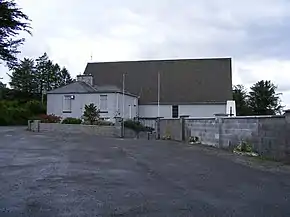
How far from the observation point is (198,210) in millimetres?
6609

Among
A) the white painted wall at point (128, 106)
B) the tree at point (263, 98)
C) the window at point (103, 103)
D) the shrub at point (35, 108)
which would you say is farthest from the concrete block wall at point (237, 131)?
the tree at point (263, 98)

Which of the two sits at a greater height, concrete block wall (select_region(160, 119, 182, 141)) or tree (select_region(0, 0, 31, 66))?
tree (select_region(0, 0, 31, 66))

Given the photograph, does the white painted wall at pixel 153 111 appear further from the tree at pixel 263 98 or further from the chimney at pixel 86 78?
the tree at pixel 263 98

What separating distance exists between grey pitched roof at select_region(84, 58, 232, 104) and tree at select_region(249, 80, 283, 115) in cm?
2151

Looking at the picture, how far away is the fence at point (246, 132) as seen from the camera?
14.2 meters

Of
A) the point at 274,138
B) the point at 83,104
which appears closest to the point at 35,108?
the point at 83,104

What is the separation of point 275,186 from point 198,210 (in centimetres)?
302

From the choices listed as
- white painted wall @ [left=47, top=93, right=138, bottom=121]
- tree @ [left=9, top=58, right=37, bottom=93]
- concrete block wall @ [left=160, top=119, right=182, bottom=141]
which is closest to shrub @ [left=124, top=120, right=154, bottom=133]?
concrete block wall @ [left=160, top=119, right=182, bottom=141]

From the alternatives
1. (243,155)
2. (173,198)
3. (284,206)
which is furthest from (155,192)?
(243,155)

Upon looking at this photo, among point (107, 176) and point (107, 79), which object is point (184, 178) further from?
point (107, 79)

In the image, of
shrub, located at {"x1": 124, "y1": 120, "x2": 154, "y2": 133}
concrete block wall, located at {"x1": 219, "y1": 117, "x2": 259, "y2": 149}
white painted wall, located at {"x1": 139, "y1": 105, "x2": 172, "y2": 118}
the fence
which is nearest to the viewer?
the fence

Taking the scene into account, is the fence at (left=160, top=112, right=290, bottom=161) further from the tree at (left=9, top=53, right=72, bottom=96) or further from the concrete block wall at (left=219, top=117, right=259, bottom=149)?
the tree at (left=9, top=53, right=72, bottom=96)

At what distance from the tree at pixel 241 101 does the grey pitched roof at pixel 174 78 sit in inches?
517

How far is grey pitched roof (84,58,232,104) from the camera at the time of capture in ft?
172
